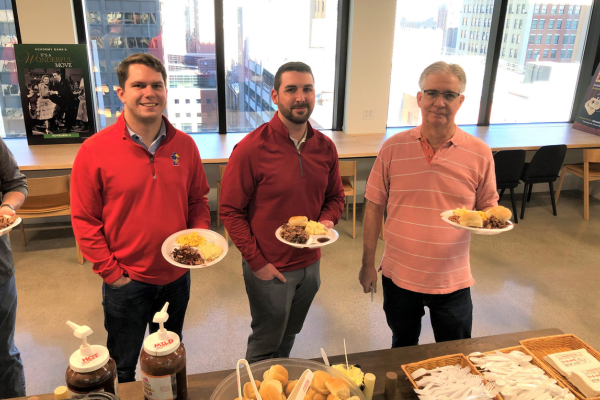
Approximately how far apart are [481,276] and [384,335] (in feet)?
4.32

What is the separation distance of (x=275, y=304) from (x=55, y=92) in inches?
137

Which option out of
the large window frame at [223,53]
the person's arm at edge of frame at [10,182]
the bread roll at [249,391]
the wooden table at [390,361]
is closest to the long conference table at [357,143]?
the large window frame at [223,53]

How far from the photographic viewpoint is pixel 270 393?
1.03 meters

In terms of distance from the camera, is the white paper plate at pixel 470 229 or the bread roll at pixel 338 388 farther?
the white paper plate at pixel 470 229

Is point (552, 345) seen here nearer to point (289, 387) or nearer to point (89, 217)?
point (289, 387)

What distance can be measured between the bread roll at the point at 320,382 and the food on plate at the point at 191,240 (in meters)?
0.85

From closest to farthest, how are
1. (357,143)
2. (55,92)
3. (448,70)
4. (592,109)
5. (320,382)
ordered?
(320,382) → (448,70) → (55,92) → (357,143) → (592,109)

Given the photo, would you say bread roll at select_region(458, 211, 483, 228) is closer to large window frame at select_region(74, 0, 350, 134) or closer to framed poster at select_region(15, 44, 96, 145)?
large window frame at select_region(74, 0, 350, 134)

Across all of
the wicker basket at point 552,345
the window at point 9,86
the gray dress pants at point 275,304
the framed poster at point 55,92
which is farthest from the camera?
the window at point 9,86

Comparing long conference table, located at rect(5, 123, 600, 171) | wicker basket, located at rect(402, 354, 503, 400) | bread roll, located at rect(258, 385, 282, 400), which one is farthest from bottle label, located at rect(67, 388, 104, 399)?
long conference table, located at rect(5, 123, 600, 171)

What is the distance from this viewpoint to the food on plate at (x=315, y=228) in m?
1.86

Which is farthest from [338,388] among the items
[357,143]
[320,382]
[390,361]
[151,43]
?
[151,43]

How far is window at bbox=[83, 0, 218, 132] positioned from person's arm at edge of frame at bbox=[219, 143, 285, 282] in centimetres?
331

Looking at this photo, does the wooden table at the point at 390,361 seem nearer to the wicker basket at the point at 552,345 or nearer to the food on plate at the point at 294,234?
the wicker basket at the point at 552,345
